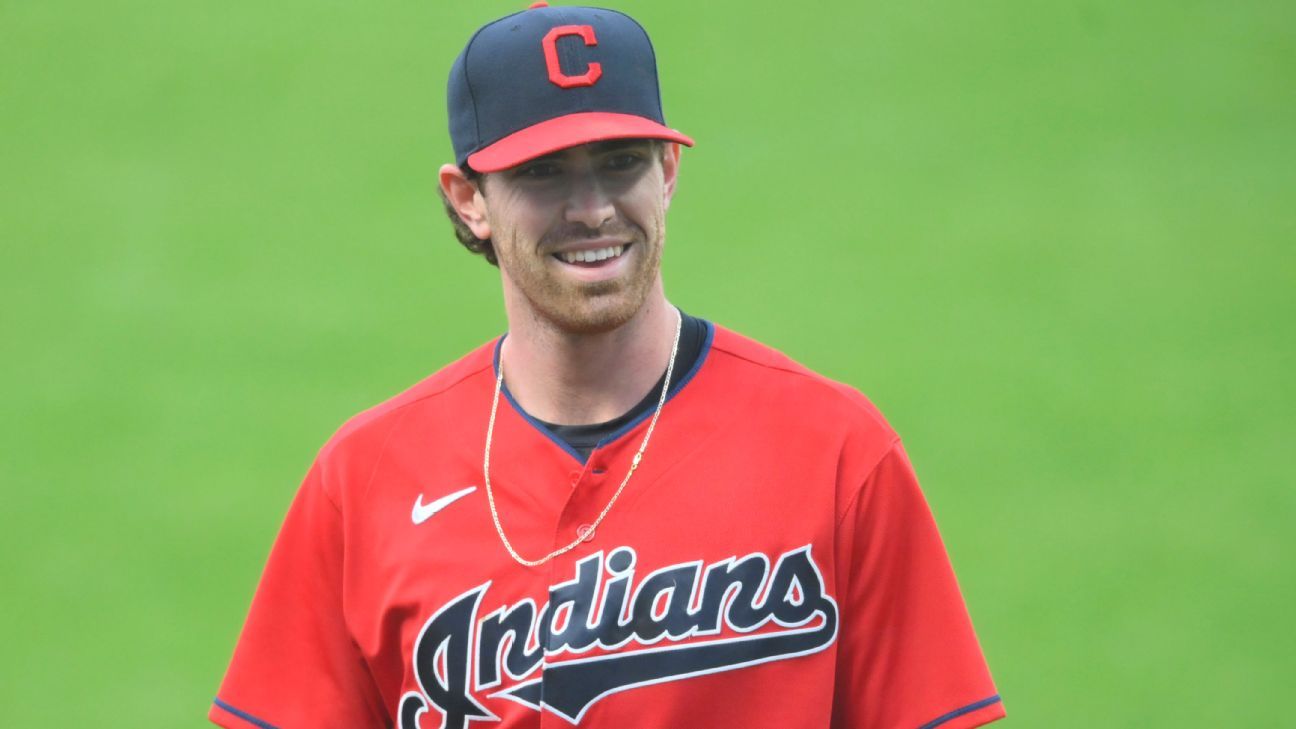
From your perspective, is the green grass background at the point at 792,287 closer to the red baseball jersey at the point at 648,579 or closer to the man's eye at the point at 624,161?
the red baseball jersey at the point at 648,579

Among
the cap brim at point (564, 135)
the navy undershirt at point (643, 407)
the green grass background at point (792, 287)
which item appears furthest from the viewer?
the green grass background at point (792, 287)

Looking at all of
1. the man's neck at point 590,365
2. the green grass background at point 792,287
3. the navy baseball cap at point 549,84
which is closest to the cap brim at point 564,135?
the navy baseball cap at point 549,84

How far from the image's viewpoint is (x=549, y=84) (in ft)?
7.98

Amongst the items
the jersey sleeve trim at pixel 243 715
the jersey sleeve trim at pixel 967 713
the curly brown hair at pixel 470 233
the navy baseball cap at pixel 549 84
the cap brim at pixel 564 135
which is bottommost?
the jersey sleeve trim at pixel 967 713

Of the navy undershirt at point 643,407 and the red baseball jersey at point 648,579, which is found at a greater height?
the navy undershirt at point 643,407

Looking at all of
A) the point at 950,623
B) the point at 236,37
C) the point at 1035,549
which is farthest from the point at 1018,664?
the point at 236,37

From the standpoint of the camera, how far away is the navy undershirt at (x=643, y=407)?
2.52 meters

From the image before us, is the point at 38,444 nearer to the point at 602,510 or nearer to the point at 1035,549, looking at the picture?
the point at 1035,549

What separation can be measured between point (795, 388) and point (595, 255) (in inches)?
13.8

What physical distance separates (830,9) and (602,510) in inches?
196

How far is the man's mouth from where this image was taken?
93.0 inches

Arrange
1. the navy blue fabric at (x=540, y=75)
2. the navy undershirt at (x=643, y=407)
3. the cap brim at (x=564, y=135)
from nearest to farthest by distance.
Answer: the cap brim at (x=564, y=135), the navy blue fabric at (x=540, y=75), the navy undershirt at (x=643, y=407)

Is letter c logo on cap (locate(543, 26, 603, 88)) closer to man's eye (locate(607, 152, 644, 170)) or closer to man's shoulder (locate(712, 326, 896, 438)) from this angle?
man's eye (locate(607, 152, 644, 170))

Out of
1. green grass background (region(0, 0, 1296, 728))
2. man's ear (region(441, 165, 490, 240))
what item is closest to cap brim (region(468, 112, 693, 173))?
man's ear (region(441, 165, 490, 240))
